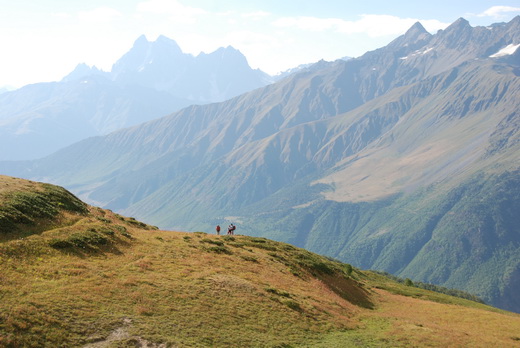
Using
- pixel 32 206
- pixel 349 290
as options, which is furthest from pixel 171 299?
pixel 349 290

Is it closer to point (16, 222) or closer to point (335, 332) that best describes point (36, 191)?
point (16, 222)

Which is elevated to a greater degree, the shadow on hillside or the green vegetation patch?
the green vegetation patch

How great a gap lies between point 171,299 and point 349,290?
119 ft

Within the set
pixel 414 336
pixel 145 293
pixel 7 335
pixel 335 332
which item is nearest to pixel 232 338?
pixel 145 293

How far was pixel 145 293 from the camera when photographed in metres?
39.7

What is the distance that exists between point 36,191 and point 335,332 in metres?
46.3

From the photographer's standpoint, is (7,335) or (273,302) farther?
(273,302)

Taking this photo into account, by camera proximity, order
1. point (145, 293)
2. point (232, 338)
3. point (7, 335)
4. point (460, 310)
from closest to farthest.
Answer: point (7, 335)
point (232, 338)
point (145, 293)
point (460, 310)

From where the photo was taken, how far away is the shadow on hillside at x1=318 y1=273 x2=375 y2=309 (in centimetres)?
6197

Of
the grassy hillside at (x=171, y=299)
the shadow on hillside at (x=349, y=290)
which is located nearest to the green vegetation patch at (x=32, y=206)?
the grassy hillside at (x=171, y=299)

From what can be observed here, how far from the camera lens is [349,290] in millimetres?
66125

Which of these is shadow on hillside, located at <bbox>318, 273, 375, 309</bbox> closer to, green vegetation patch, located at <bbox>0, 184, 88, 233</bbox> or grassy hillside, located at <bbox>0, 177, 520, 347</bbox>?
grassy hillside, located at <bbox>0, 177, 520, 347</bbox>

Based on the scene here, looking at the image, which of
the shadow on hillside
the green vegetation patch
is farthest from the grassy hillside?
the shadow on hillside

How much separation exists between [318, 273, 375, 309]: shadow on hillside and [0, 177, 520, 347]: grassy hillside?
0.38 meters
